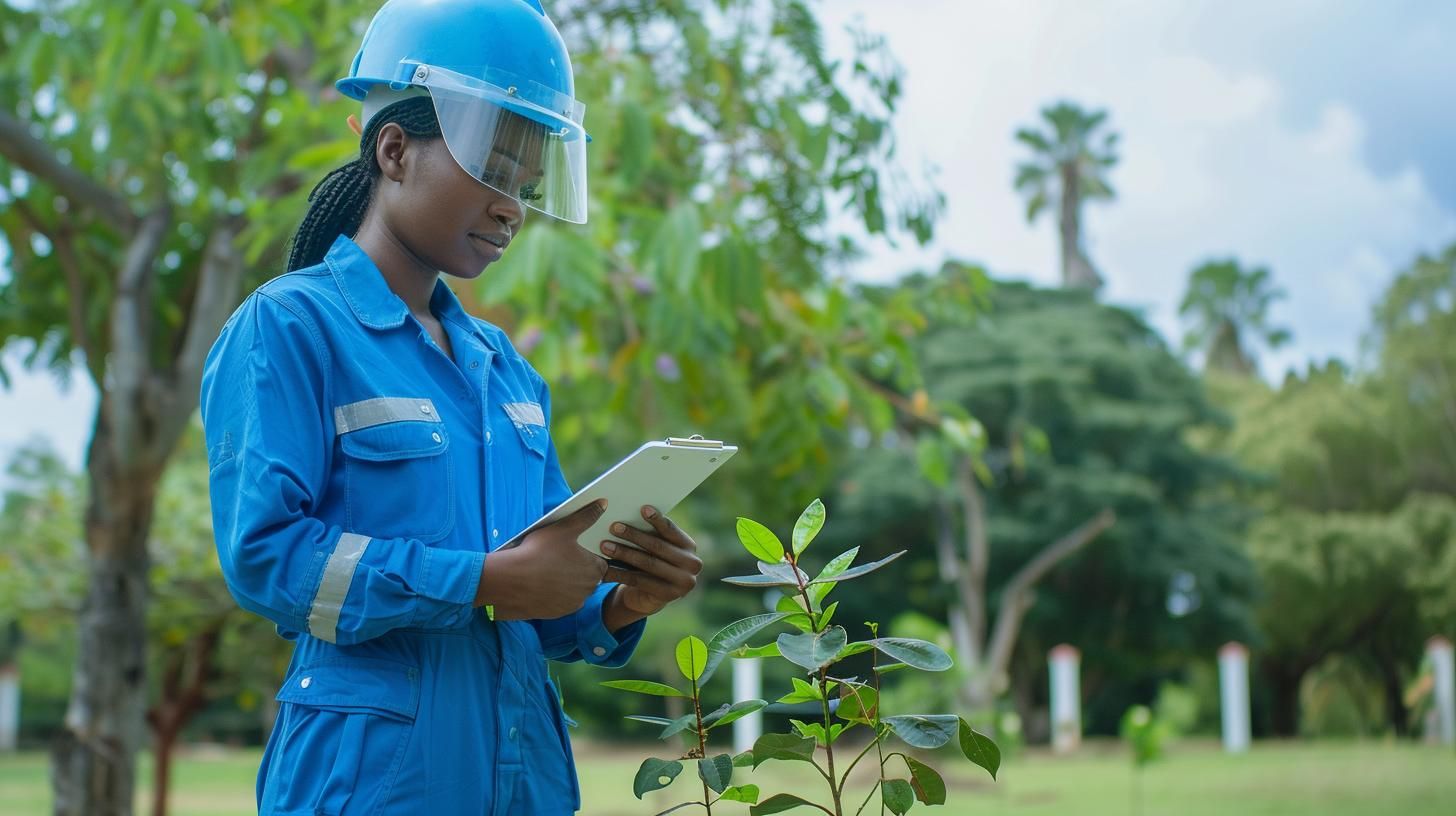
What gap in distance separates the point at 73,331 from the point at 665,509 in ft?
12.4

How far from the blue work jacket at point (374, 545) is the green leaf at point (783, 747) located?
22 cm

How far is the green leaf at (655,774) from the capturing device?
4.55ft

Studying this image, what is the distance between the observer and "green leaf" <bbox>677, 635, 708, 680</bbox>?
142cm

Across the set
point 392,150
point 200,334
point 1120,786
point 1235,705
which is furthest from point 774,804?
point 1235,705

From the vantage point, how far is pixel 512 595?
52.3 inches

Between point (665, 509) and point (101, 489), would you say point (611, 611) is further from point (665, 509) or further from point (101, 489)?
point (101, 489)

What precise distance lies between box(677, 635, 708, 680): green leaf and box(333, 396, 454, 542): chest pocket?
0.82ft

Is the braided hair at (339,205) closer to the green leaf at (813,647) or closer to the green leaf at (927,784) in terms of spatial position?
the green leaf at (813,647)

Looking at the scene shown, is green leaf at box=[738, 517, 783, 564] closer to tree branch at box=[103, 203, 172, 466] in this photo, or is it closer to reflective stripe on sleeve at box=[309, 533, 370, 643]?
reflective stripe on sleeve at box=[309, 533, 370, 643]

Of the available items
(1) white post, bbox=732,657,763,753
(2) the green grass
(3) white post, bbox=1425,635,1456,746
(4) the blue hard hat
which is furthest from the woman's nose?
(3) white post, bbox=1425,635,1456,746

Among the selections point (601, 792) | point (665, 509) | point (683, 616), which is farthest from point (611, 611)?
point (683, 616)

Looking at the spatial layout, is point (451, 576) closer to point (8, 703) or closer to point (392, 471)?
point (392, 471)

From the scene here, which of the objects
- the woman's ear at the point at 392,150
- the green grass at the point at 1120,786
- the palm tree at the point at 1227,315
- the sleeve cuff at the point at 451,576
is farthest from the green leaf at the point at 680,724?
the palm tree at the point at 1227,315

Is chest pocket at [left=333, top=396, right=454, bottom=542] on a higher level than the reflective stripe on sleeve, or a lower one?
higher
